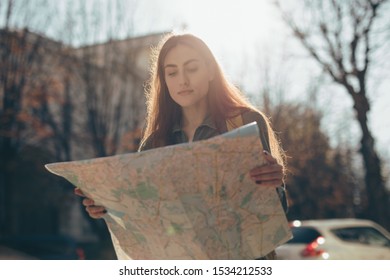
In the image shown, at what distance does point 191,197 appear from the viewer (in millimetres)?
1421

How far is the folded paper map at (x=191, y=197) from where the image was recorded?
4.43 feet

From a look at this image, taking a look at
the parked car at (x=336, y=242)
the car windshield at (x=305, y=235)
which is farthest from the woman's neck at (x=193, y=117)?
the car windshield at (x=305, y=235)

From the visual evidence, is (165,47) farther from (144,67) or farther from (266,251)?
(144,67)

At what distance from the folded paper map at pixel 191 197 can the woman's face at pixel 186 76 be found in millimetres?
439

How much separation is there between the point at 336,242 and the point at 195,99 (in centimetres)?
640

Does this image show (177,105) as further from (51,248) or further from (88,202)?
(51,248)

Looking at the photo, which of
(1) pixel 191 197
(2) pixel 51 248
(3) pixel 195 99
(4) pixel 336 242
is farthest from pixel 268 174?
(2) pixel 51 248

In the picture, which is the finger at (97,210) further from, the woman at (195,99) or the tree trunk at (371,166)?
the tree trunk at (371,166)

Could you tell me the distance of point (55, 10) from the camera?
14250mm

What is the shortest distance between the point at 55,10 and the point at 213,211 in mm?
13770
